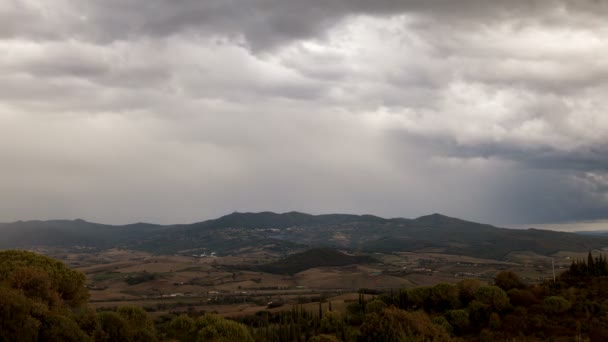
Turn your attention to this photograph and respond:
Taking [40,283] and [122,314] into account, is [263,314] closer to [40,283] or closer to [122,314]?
[122,314]

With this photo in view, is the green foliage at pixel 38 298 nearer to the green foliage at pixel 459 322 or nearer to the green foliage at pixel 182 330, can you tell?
the green foliage at pixel 182 330

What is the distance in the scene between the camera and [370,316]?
65312mm

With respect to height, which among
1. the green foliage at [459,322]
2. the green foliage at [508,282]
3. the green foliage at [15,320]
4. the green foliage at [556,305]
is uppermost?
the green foliage at [15,320]

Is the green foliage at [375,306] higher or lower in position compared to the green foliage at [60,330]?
lower

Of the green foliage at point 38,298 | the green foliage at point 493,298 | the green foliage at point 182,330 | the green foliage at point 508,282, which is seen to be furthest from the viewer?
the green foliage at point 508,282

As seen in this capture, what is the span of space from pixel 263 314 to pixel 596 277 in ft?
245

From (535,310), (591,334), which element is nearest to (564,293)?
(535,310)

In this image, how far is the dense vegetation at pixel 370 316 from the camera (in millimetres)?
55613

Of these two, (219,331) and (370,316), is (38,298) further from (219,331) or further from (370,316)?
(370,316)

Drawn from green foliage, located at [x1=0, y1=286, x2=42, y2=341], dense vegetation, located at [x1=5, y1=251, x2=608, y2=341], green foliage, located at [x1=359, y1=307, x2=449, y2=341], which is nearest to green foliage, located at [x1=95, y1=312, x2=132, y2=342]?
dense vegetation, located at [x1=5, y1=251, x2=608, y2=341]

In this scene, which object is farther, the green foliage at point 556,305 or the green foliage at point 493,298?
the green foliage at point 493,298

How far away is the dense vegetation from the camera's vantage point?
182 feet

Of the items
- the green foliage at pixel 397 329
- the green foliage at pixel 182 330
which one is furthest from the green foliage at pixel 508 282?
the green foliage at pixel 182 330

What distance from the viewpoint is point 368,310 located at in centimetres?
9638
